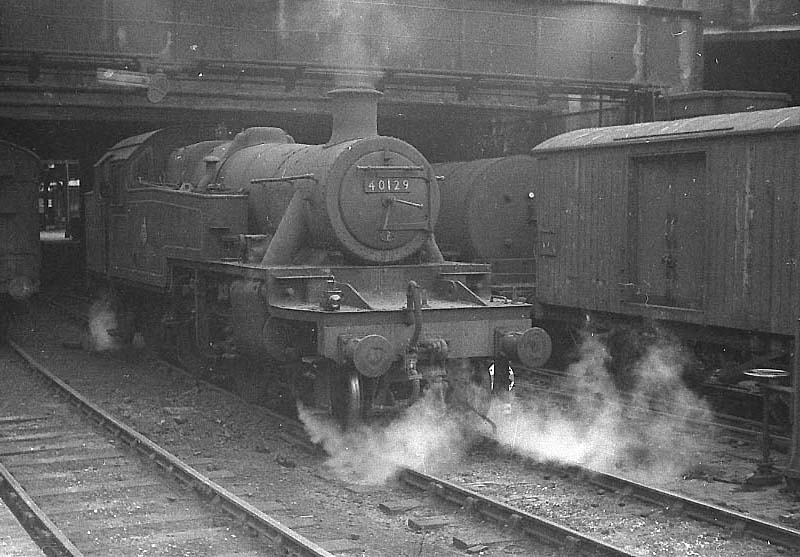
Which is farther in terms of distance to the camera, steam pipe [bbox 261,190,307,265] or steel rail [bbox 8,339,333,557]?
steam pipe [bbox 261,190,307,265]

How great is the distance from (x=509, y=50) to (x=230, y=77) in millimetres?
4785

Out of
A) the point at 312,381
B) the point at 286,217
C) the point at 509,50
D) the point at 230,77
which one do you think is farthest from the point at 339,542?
the point at 509,50

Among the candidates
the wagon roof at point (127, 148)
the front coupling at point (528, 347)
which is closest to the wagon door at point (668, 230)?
the front coupling at point (528, 347)

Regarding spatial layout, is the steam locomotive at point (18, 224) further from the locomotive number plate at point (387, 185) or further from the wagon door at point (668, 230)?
the wagon door at point (668, 230)

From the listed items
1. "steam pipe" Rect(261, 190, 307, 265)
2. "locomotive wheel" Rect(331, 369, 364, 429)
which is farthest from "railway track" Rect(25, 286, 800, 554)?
"steam pipe" Rect(261, 190, 307, 265)

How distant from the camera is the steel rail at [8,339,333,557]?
5828 mm

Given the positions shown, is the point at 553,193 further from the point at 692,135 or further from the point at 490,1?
the point at 490,1

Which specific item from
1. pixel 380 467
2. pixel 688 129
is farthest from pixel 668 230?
pixel 380 467

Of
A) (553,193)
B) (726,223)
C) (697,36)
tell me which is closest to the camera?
(726,223)

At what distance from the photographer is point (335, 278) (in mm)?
8781

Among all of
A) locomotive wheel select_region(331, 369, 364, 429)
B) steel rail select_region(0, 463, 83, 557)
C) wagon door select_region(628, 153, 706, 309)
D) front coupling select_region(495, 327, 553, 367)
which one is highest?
wagon door select_region(628, 153, 706, 309)

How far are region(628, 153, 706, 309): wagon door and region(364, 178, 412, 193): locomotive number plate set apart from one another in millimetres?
2938

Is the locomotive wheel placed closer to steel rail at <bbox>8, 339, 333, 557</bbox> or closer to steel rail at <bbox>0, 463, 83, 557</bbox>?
steel rail at <bbox>8, 339, 333, 557</bbox>

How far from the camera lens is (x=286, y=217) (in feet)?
29.8
